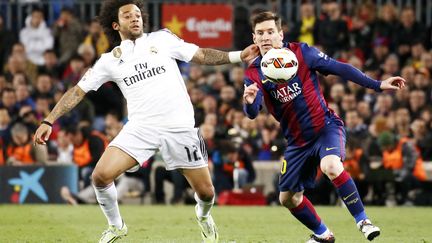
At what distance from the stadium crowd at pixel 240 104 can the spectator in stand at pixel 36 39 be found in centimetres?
2

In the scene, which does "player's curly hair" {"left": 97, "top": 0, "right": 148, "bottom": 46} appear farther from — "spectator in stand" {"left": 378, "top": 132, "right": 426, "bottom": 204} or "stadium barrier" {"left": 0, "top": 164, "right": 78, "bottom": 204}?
"spectator in stand" {"left": 378, "top": 132, "right": 426, "bottom": 204}

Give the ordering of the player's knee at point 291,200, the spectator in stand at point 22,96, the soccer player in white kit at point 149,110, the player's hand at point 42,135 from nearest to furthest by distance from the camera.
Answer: the player's hand at point 42,135
the soccer player in white kit at point 149,110
the player's knee at point 291,200
the spectator in stand at point 22,96

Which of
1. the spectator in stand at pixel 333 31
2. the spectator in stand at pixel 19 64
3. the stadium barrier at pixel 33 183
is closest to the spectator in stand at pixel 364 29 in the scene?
the spectator in stand at pixel 333 31

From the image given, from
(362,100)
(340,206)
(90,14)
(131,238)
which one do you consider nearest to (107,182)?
(131,238)

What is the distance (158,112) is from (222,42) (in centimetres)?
1199

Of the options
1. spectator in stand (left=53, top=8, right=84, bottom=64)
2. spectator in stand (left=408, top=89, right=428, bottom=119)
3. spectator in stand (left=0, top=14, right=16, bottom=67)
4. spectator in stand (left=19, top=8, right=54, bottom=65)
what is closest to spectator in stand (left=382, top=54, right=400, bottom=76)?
spectator in stand (left=408, top=89, right=428, bottom=119)

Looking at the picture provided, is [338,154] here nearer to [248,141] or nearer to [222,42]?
[248,141]

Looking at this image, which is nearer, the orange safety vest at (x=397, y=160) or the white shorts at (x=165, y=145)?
the white shorts at (x=165, y=145)

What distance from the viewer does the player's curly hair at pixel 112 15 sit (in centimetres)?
1094

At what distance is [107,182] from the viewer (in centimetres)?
1027

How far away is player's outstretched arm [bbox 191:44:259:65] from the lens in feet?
33.5

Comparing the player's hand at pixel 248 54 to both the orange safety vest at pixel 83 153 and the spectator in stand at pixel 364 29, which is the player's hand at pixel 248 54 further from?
the spectator in stand at pixel 364 29

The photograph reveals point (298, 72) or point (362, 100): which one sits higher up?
point (298, 72)

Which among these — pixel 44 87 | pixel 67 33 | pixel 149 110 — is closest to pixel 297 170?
pixel 149 110
